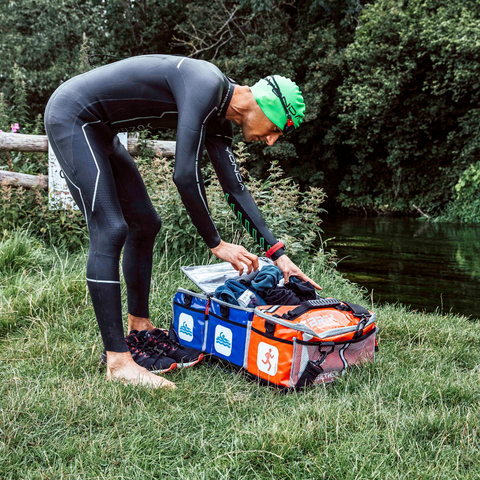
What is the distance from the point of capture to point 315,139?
68.6 feet

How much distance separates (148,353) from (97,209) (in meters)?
0.93

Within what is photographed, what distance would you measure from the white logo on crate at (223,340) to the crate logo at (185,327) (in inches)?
10.3

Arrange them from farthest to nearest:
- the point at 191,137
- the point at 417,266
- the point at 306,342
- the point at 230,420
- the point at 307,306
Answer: the point at 417,266 → the point at 307,306 → the point at 306,342 → the point at 191,137 → the point at 230,420

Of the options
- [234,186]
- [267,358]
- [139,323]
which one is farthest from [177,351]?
[234,186]

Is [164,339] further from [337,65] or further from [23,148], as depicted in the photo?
[337,65]

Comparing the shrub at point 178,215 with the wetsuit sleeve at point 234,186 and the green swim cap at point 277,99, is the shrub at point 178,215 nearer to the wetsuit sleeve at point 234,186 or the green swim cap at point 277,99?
the wetsuit sleeve at point 234,186

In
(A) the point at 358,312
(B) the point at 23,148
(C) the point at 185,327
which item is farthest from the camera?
(B) the point at 23,148

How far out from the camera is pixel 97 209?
7.89 feet

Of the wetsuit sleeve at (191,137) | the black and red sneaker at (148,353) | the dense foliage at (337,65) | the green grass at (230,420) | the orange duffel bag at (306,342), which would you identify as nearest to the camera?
the green grass at (230,420)

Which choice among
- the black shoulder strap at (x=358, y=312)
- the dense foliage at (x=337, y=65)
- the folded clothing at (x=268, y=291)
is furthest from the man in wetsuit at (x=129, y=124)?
the dense foliage at (x=337, y=65)

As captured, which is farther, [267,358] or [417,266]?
[417,266]

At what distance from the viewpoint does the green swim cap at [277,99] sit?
2436 mm

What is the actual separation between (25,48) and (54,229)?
695 inches

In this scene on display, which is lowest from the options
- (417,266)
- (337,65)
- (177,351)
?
(417,266)
